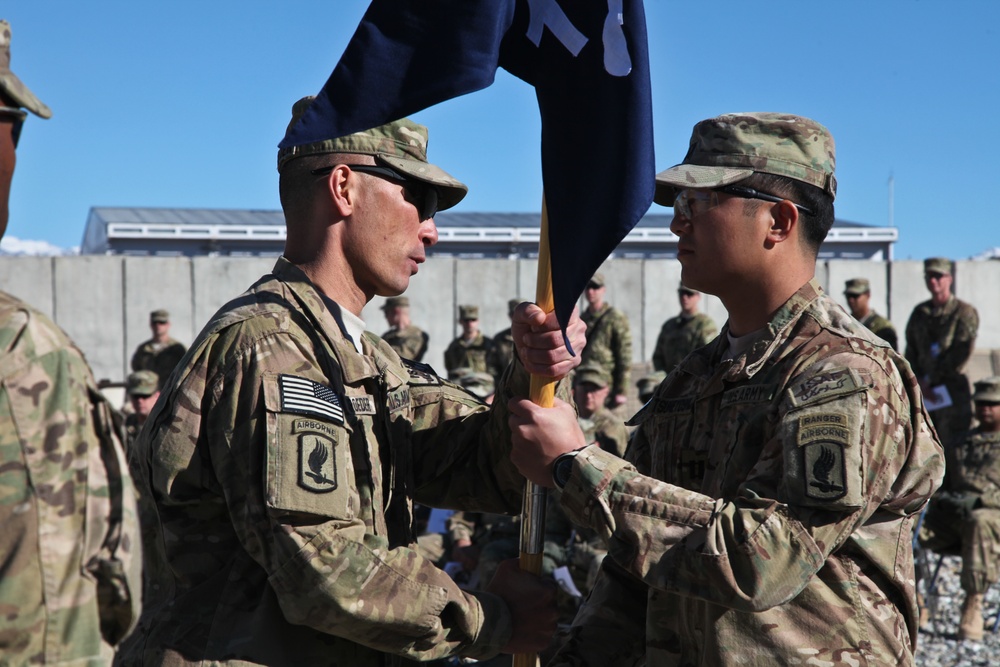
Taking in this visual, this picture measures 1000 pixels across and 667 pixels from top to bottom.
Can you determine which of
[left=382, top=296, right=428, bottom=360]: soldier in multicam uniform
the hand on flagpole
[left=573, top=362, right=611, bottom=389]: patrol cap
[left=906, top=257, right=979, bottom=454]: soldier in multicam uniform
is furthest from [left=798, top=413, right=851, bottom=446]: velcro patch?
[left=382, top=296, right=428, bottom=360]: soldier in multicam uniform

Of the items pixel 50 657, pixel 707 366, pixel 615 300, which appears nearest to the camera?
pixel 50 657

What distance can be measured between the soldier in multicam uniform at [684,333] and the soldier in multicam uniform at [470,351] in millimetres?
2352

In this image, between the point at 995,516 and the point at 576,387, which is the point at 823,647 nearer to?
the point at 995,516

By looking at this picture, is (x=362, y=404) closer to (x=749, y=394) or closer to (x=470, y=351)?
(x=749, y=394)

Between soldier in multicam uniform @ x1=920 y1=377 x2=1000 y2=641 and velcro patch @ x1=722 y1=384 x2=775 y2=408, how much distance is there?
693 cm

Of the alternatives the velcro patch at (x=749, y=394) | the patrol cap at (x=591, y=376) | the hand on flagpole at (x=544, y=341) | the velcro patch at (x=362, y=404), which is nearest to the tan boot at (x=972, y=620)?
the patrol cap at (x=591, y=376)

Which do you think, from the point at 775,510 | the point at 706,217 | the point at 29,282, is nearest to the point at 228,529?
the point at 775,510

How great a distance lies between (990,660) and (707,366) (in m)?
6.27

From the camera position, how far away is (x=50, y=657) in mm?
1916

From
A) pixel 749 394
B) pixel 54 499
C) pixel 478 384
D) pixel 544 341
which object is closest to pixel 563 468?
pixel 544 341

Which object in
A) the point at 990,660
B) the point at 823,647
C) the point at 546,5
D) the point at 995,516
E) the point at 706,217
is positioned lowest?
the point at 990,660

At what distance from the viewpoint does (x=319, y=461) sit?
2.70 m

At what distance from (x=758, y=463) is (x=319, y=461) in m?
1.03

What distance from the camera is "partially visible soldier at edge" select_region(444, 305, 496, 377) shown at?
15.5 metres
